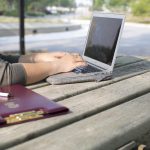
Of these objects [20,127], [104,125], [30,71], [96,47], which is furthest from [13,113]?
[96,47]

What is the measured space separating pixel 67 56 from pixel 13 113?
935 millimetres

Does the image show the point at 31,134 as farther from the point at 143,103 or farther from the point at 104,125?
the point at 143,103

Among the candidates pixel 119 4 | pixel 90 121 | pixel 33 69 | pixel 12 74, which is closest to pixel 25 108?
pixel 90 121

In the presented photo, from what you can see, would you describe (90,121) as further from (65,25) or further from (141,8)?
(141,8)

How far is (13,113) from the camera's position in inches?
64.2

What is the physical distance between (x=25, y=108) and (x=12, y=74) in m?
0.49

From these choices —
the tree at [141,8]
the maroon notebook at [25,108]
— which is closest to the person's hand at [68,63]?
the maroon notebook at [25,108]

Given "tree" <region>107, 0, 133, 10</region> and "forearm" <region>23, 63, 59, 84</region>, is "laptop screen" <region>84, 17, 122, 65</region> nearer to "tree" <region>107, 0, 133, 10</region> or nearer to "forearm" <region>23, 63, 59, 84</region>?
"forearm" <region>23, 63, 59, 84</region>

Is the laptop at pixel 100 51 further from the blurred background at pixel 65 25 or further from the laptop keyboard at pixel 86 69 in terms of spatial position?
the blurred background at pixel 65 25

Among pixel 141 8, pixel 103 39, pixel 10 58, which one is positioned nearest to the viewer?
pixel 103 39

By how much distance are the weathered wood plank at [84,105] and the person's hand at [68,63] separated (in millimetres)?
272

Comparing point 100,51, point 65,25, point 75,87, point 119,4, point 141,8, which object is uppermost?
point 100,51

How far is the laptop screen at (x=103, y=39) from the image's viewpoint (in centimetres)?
241

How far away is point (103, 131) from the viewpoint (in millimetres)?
1577
